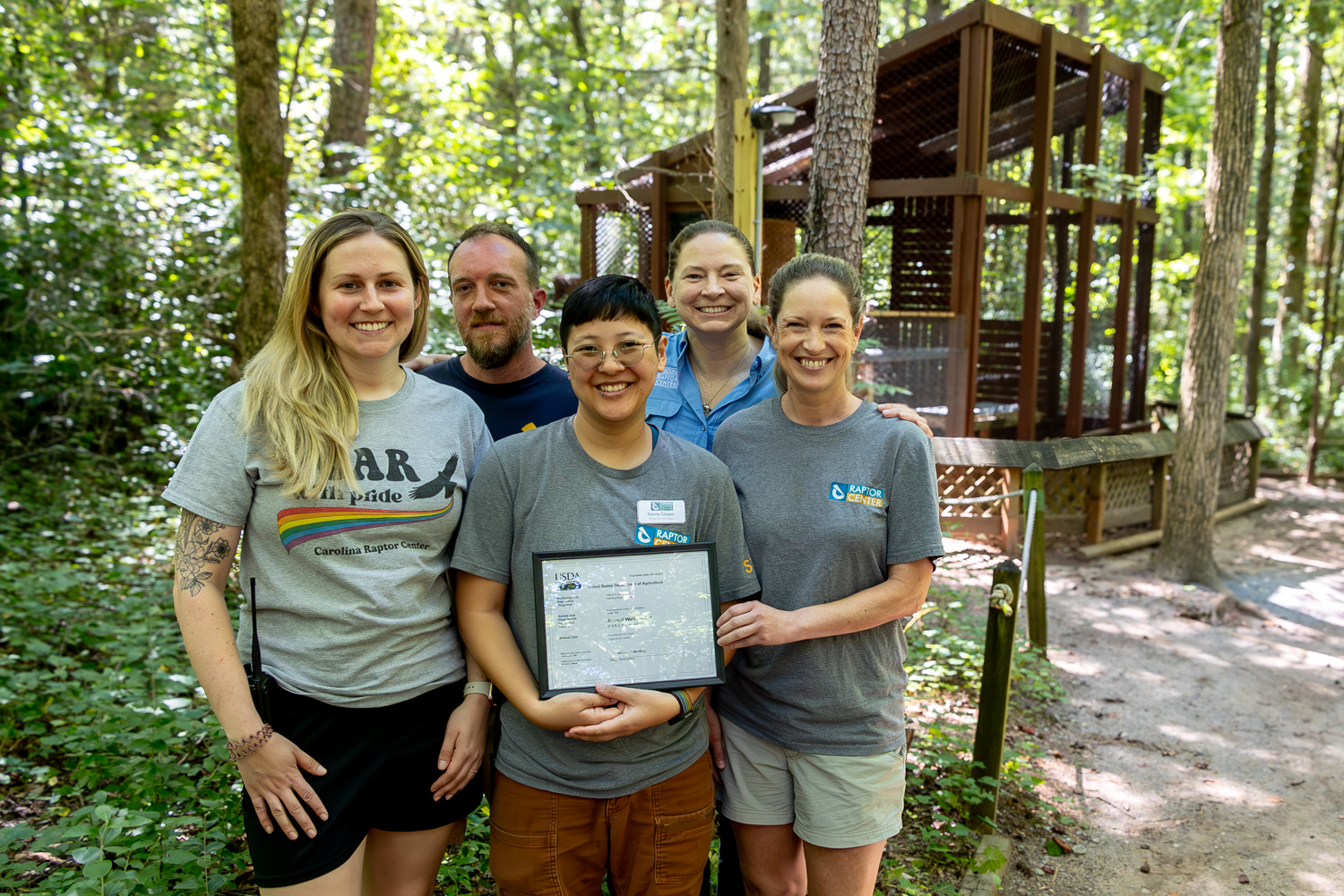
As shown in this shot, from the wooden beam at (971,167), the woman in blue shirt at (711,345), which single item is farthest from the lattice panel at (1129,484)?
the woman in blue shirt at (711,345)

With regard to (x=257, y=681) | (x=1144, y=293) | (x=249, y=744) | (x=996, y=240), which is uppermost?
(x=996, y=240)

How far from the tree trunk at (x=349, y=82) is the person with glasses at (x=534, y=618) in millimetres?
9343

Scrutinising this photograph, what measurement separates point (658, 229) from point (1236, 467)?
8926 mm

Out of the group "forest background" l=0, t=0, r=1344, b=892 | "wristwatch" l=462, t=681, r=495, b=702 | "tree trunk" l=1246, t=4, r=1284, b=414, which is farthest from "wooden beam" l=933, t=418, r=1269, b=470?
"wristwatch" l=462, t=681, r=495, b=702

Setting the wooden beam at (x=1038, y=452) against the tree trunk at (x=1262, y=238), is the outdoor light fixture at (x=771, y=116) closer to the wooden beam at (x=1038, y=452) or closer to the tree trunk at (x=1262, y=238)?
the wooden beam at (x=1038, y=452)

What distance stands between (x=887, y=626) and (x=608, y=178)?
7.87m

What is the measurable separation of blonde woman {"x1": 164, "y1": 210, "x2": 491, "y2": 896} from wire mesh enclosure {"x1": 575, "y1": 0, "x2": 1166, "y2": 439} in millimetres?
6399

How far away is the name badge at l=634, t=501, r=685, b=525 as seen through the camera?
82.9 inches

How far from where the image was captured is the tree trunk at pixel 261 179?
5488 mm

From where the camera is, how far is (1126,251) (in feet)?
34.7

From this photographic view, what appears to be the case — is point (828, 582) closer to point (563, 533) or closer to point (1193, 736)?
point (563, 533)

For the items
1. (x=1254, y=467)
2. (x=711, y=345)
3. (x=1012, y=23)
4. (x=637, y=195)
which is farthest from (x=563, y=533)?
(x=1254, y=467)

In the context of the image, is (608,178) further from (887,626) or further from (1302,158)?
(1302,158)

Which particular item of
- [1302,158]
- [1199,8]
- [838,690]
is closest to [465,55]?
[1199,8]
